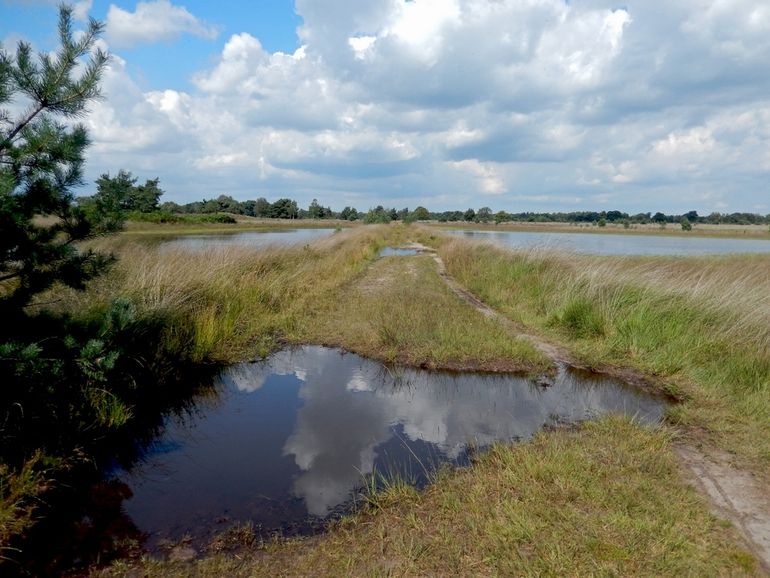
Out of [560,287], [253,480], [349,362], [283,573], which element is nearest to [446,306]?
[560,287]

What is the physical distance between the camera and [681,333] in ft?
22.9

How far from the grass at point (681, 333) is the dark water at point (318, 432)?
2.20 feet

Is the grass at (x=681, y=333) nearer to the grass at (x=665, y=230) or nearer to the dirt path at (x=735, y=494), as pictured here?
the dirt path at (x=735, y=494)

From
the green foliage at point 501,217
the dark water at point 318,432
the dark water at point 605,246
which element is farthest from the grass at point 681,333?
the green foliage at point 501,217

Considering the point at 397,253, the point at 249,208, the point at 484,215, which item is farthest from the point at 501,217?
the point at 397,253

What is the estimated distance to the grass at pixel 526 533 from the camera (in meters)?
2.58

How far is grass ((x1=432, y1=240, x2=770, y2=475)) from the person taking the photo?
478cm

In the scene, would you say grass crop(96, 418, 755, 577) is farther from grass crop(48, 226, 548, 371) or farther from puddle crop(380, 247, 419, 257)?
puddle crop(380, 247, 419, 257)

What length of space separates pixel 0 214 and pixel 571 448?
4691mm

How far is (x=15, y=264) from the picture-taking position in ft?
11.0

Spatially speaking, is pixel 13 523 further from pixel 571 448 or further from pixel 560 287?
pixel 560 287

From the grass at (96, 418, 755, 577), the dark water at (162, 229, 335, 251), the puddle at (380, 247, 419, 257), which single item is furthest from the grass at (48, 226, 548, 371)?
the puddle at (380, 247, 419, 257)

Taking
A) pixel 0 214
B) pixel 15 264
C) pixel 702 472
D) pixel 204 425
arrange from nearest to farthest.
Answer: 1. pixel 0 214
2. pixel 15 264
3. pixel 702 472
4. pixel 204 425

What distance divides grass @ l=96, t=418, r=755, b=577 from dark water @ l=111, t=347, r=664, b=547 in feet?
1.28
